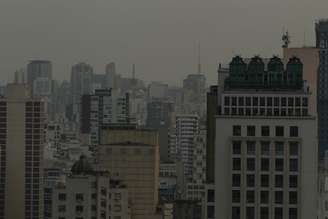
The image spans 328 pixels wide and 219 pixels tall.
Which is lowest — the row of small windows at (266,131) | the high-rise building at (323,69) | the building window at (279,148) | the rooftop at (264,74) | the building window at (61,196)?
the building window at (61,196)

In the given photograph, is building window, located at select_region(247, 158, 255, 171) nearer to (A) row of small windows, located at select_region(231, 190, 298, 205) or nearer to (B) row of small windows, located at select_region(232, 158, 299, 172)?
(B) row of small windows, located at select_region(232, 158, 299, 172)

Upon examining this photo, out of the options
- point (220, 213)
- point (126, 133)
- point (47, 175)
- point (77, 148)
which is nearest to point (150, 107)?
point (77, 148)

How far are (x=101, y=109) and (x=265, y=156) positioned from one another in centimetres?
5091

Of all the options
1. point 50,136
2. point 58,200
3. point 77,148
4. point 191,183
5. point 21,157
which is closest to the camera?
point 58,200

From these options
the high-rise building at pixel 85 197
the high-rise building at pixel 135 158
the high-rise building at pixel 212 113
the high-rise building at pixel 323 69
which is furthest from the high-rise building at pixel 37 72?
the high-rise building at pixel 212 113

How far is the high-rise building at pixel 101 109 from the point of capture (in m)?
61.7

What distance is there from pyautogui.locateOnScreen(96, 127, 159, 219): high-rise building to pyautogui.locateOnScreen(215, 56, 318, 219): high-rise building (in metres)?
17.4

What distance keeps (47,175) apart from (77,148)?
739 cm

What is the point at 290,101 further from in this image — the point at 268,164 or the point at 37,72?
the point at 37,72

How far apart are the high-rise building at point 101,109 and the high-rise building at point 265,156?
46.8 meters

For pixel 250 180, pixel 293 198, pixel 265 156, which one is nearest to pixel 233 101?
pixel 265 156

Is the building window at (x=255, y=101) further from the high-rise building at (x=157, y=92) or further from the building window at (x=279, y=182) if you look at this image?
the high-rise building at (x=157, y=92)

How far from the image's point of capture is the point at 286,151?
1287cm

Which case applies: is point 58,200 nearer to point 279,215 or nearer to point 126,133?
point 279,215
